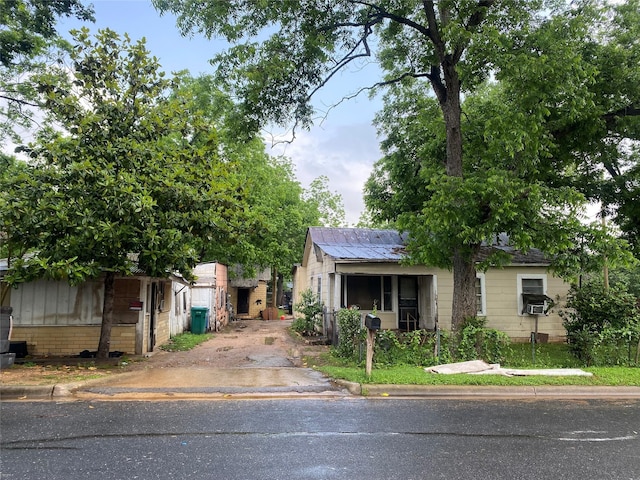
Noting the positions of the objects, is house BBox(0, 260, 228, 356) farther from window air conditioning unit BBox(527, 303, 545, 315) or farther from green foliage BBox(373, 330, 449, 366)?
window air conditioning unit BBox(527, 303, 545, 315)

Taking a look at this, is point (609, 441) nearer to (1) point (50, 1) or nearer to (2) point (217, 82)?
(2) point (217, 82)

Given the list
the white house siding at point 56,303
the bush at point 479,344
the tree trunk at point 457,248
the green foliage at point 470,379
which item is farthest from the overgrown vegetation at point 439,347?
the white house siding at point 56,303

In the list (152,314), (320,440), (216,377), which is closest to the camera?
(320,440)

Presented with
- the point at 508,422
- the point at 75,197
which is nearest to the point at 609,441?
the point at 508,422

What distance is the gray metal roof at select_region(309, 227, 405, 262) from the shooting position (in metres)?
15.0

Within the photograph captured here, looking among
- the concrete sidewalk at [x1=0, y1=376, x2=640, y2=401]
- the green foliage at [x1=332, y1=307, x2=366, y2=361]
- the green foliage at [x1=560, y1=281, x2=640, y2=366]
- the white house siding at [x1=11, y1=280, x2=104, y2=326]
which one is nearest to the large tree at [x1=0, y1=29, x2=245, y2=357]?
the white house siding at [x1=11, y1=280, x2=104, y2=326]

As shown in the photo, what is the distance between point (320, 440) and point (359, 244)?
1260cm

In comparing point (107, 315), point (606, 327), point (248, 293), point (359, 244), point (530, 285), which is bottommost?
point (606, 327)

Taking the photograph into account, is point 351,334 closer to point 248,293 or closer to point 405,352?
point 405,352

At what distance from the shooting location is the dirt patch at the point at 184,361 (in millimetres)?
9203

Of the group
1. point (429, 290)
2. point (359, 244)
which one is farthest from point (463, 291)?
point (359, 244)

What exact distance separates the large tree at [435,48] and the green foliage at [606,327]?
252 cm

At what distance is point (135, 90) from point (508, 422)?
33.4 ft

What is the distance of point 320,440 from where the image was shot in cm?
565
